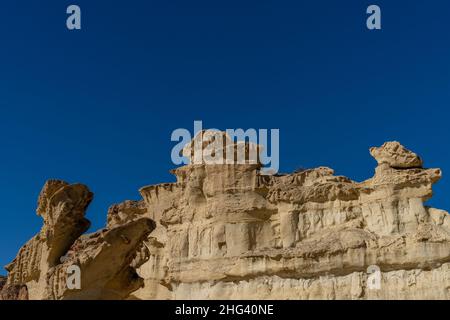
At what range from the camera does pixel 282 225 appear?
3209 cm

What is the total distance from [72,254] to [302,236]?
22.1 m

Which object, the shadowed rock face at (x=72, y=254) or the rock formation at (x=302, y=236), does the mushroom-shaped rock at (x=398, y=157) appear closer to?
the rock formation at (x=302, y=236)

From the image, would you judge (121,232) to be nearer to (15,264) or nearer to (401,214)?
(15,264)

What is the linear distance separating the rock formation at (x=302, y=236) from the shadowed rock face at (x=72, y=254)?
14459 millimetres

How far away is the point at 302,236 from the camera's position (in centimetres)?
3158

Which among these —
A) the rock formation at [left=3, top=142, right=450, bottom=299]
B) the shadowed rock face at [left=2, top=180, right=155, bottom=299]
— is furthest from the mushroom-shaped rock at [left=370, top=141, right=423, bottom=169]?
the shadowed rock face at [left=2, top=180, right=155, bottom=299]

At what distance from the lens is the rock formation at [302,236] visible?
92.1 ft

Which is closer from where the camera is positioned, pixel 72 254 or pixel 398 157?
pixel 72 254

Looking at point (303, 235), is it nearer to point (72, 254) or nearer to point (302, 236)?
point (302, 236)

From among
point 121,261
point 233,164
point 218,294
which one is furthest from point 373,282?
point 121,261

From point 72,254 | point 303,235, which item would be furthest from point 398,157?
point 72,254

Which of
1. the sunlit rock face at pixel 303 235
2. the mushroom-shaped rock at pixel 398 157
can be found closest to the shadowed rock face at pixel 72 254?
the sunlit rock face at pixel 303 235

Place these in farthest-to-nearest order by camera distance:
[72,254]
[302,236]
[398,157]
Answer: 1. [302,236]
2. [398,157]
3. [72,254]

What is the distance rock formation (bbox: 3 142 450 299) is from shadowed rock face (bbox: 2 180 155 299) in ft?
47.4
